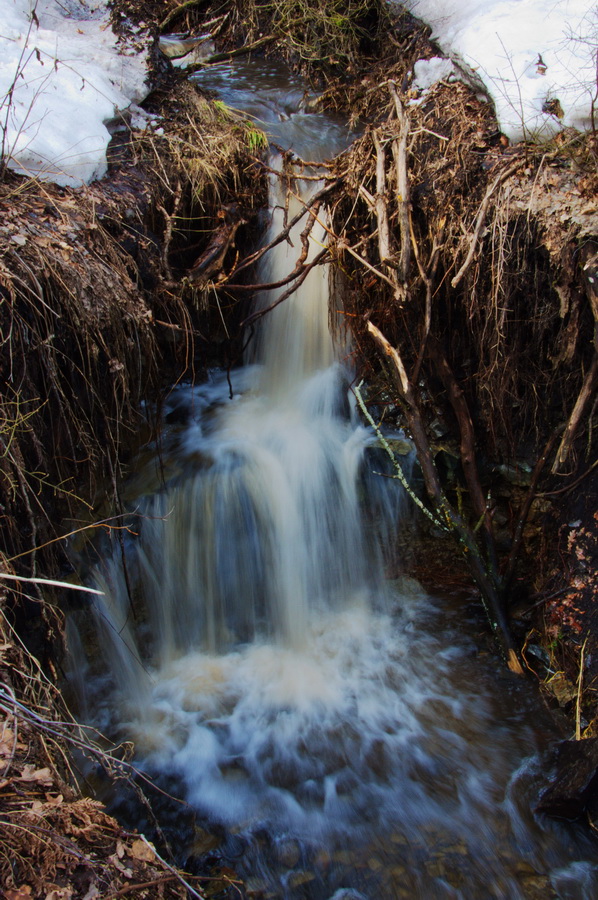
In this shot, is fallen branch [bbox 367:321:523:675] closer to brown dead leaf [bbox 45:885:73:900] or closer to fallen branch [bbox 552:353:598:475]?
fallen branch [bbox 552:353:598:475]

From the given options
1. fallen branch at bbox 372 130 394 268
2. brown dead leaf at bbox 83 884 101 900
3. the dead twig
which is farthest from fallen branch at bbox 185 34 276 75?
brown dead leaf at bbox 83 884 101 900

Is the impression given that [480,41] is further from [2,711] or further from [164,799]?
[164,799]

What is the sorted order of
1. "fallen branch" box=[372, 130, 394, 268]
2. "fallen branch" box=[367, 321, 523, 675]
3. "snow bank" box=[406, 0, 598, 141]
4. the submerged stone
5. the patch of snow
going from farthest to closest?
the patch of snow < "fallen branch" box=[367, 321, 523, 675] < "fallen branch" box=[372, 130, 394, 268] < "snow bank" box=[406, 0, 598, 141] < the submerged stone

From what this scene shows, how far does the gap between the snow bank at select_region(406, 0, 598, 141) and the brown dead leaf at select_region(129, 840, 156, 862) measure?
389 cm

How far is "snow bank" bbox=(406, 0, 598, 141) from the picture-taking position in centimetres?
340

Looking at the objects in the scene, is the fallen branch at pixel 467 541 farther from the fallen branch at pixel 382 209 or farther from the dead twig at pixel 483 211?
the dead twig at pixel 483 211

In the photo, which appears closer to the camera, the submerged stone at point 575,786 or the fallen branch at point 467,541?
the submerged stone at point 575,786

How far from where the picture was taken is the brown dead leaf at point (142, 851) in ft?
6.13

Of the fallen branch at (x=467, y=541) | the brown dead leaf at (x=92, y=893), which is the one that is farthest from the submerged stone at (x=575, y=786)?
the brown dead leaf at (x=92, y=893)

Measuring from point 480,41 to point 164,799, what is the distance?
5196mm

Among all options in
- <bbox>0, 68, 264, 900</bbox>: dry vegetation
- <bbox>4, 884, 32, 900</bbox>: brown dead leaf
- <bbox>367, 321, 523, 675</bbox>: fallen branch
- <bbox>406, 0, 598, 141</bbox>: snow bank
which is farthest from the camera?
<bbox>367, 321, 523, 675</bbox>: fallen branch

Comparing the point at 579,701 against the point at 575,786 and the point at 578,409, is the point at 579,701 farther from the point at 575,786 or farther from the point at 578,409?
the point at 578,409

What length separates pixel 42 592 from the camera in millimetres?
3002

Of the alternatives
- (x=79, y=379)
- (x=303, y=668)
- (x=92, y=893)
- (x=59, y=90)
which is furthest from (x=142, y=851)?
(x=59, y=90)
